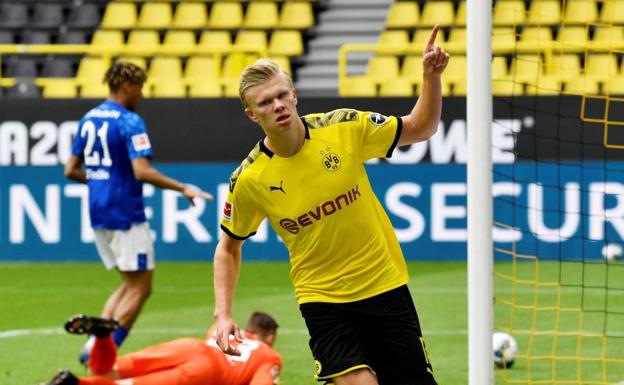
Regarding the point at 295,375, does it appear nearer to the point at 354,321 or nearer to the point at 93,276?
the point at 354,321

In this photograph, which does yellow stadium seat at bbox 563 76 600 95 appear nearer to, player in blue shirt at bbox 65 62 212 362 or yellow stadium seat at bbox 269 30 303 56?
yellow stadium seat at bbox 269 30 303 56

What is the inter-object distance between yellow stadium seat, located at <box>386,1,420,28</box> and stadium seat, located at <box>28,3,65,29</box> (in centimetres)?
519

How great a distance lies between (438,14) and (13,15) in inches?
267

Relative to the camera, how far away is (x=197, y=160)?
16.2 meters

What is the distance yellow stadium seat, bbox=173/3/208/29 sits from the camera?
68.3ft

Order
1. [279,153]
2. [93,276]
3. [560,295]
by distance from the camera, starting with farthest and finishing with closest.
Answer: [93,276], [560,295], [279,153]

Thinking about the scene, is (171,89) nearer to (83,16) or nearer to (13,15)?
(83,16)

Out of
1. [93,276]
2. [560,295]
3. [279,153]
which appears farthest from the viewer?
[93,276]

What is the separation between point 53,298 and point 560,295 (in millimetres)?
4946

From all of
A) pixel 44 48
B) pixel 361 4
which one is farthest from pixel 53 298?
pixel 361 4

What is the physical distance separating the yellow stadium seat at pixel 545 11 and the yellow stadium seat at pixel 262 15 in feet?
12.9

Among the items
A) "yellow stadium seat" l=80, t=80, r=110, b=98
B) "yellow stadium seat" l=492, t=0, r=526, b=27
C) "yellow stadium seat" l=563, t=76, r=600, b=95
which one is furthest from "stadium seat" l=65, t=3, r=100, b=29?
"yellow stadium seat" l=563, t=76, r=600, b=95

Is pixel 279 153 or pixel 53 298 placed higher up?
pixel 279 153

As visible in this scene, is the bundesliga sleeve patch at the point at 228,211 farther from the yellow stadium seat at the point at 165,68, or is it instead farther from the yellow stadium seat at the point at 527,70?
the yellow stadium seat at the point at 165,68
